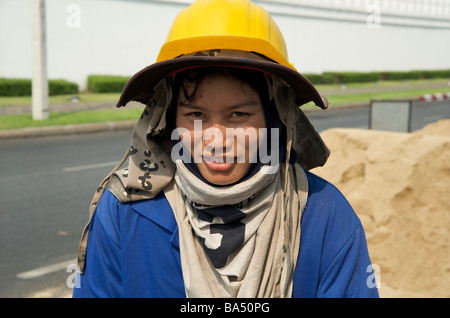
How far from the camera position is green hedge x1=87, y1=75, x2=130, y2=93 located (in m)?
19.0

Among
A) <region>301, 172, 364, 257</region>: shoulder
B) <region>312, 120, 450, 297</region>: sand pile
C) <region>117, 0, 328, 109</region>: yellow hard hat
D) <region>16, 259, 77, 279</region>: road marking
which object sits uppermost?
<region>117, 0, 328, 109</region>: yellow hard hat

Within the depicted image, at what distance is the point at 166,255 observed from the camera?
1495 millimetres

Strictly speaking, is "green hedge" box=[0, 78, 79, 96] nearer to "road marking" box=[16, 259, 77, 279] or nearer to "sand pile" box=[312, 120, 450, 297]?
"road marking" box=[16, 259, 77, 279]

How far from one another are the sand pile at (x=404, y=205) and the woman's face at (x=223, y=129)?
2926 mm

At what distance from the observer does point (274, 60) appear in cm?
154

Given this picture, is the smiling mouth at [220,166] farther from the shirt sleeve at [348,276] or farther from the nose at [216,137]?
the shirt sleeve at [348,276]

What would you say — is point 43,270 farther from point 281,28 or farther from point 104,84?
point 281,28

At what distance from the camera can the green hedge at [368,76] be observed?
2665 centimetres

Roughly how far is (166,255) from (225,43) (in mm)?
572

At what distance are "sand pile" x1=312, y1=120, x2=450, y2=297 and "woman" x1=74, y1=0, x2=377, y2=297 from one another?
2.79 metres

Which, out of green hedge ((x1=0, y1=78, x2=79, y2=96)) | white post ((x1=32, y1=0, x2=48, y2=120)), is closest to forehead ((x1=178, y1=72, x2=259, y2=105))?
white post ((x1=32, y1=0, x2=48, y2=120))

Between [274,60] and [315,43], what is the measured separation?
27.4m

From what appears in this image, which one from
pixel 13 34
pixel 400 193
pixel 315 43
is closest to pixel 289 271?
pixel 400 193

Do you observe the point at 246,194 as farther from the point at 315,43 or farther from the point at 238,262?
the point at 315,43
